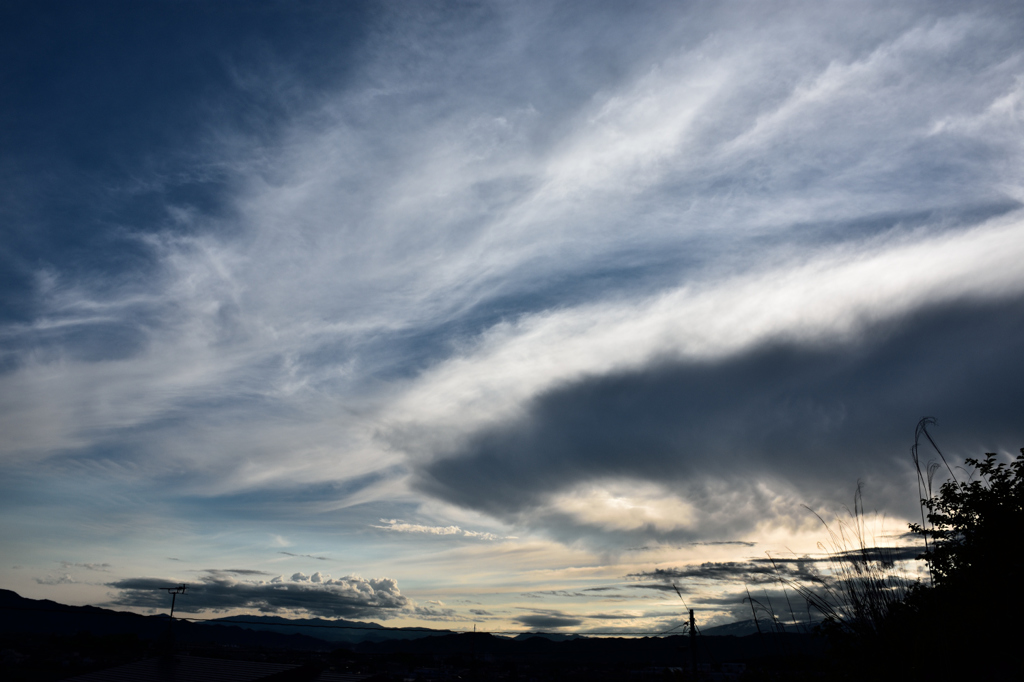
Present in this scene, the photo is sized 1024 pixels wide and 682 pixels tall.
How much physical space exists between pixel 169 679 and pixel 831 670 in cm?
4018

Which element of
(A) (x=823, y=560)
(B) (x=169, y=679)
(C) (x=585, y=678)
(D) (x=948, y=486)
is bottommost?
(C) (x=585, y=678)

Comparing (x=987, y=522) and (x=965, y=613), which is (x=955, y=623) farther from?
(x=987, y=522)

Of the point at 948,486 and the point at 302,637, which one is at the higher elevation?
the point at 948,486

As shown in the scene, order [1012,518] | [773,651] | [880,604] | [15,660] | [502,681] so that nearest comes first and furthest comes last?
[880,604] → [773,651] → [1012,518] → [502,681] → [15,660]

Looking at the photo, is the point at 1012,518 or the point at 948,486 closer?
the point at 1012,518

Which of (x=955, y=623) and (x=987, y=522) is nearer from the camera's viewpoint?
(x=955, y=623)

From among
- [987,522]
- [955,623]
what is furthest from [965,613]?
[987,522]

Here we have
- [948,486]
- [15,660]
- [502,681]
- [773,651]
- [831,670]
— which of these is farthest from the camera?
[15,660]

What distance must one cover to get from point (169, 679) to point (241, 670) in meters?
4.08

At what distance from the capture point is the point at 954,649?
6.65 meters

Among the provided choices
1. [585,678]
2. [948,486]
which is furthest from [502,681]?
[948,486]

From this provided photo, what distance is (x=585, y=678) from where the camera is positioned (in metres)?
54.1

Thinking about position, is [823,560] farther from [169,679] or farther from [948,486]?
[169,679]

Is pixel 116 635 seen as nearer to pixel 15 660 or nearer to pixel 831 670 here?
pixel 15 660
